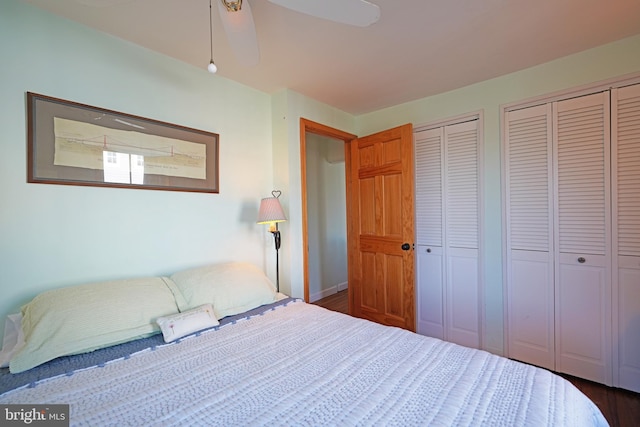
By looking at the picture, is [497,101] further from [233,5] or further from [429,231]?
[233,5]

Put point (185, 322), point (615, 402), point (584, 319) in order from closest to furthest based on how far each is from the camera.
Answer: point (185, 322), point (615, 402), point (584, 319)

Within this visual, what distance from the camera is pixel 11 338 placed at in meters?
1.26

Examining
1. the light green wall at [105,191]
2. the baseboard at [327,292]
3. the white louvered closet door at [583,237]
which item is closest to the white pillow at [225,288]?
the light green wall at [105,191]

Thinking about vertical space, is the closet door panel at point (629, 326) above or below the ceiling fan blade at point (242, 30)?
below

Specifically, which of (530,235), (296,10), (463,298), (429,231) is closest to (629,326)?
(530,235)

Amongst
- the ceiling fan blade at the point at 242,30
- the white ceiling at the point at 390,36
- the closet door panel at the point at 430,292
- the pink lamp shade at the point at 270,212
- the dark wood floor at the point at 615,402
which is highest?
the white ceiling at the point at 390,36

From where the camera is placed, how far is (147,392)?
94 cm

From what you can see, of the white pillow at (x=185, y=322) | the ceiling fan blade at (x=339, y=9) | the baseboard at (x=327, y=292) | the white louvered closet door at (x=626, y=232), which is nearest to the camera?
the ceiling fan blade at (x=339, y=9)

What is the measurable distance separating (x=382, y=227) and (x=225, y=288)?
1691 millimetres

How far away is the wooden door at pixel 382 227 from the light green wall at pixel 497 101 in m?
0.43

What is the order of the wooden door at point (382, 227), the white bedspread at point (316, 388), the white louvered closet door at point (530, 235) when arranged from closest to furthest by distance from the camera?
1. the white bedspread at point (316, 388)
2. the white louvered closet door at point (530, 235)
3. the wooden door at point (382, 227)

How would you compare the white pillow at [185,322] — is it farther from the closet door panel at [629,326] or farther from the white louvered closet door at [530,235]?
the closet door panel at [629,326]

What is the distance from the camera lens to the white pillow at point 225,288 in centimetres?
162

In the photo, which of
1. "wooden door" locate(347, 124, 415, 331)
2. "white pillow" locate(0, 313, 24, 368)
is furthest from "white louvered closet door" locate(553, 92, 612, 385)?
"white pillow" locate(0, 313, 24, 368)
